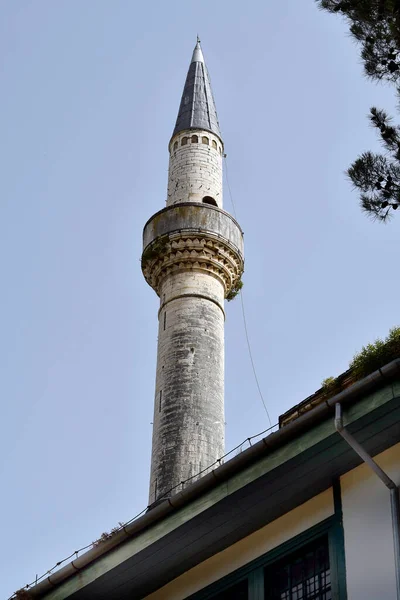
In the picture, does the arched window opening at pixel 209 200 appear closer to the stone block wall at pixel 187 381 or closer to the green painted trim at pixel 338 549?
the stone block wall at pixel 187 381

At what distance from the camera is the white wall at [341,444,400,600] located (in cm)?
730

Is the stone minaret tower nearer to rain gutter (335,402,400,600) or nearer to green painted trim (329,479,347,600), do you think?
green painted trim (329,479,347,600)

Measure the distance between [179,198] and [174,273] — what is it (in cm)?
243

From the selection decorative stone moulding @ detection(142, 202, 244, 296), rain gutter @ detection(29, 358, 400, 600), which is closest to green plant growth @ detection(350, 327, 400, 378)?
rain gutter @ detection(29, 358, 400, 600)

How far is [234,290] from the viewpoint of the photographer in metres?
27.5

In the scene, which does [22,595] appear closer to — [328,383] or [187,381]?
[328,383]

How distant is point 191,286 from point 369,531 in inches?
719

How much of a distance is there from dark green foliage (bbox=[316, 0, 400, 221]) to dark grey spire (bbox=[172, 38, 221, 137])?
1860cm

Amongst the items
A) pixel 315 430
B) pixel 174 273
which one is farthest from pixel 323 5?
pixel 174 273

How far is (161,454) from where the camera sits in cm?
2273

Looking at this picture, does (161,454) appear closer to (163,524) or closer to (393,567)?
(163,524)

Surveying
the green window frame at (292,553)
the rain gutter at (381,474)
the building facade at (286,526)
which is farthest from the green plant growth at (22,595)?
the rain gutter at (381,474)

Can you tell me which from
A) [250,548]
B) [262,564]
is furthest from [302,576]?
[250,548]

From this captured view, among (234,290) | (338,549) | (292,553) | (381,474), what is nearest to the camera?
(381,474)
